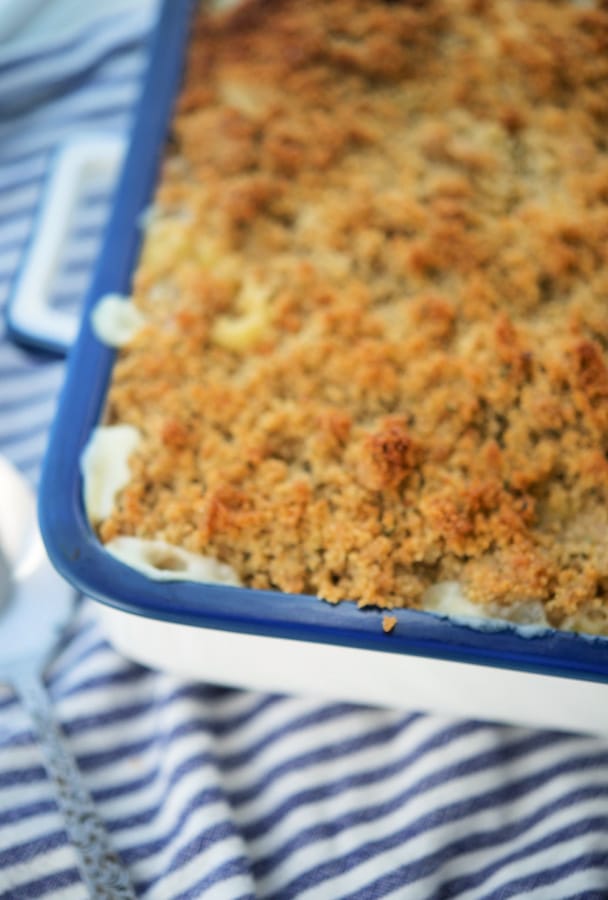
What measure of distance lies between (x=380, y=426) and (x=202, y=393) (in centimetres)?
19

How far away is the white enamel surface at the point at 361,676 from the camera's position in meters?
0.93

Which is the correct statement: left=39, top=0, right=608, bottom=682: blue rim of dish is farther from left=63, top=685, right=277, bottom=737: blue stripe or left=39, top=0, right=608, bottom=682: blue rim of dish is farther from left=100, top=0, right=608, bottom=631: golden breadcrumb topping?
left=63, top=685, right=277, bottom=737: blue stripe

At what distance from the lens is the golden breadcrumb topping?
949 millimetres

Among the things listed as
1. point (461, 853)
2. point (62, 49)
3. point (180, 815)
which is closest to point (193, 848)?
point (180, 815)

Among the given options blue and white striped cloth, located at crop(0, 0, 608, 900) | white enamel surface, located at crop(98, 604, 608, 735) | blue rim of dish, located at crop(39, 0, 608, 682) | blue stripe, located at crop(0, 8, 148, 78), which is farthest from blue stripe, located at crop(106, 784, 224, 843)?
blue stripe, located at crop(0, 8, 148, 78)

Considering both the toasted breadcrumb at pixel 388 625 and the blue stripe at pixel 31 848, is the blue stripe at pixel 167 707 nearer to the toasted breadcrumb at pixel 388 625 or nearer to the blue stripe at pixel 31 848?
the blue stripe at pixel 31 848

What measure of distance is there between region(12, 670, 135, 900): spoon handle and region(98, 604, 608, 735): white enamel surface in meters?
0.11

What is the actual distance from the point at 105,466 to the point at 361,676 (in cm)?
33

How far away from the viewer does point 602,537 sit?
954mm

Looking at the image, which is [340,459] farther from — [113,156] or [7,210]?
[7,210]

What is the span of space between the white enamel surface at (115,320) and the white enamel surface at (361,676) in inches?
11.3

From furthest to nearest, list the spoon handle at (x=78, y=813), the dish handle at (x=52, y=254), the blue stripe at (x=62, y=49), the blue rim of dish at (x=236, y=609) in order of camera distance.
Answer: the blue stripe at (x=62, y=49) → the dish handle at (x=52, y=254) → the spoon handle at (x=78, y=813) → the blue rim of dish at (x=236, y=609)

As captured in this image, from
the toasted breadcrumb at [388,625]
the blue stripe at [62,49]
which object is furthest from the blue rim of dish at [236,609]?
the blue stripe at [62,49]

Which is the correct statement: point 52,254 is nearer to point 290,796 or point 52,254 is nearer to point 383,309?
point 383,309
